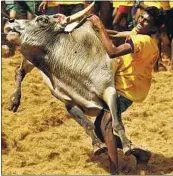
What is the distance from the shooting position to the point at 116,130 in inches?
266

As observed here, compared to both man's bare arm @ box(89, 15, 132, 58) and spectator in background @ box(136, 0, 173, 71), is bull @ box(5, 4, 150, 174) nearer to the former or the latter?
man's bare arm @ box(89, 15, 132, 58)

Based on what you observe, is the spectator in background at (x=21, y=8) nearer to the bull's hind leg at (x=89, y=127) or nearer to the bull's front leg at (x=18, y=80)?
the bull's front leg at (x=18, y=80)

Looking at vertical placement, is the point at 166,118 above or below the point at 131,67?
below

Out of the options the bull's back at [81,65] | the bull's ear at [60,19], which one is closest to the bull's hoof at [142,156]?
the bull's back at [81,65]

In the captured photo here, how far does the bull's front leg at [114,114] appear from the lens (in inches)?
263

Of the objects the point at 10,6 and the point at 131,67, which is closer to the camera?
the point at 131,67

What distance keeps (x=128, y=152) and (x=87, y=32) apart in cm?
126

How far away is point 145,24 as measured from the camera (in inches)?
274

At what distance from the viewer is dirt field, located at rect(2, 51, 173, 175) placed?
731 centimetres

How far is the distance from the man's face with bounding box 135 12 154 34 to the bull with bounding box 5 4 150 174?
414 millimetres

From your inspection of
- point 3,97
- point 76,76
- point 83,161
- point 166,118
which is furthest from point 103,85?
point 3,97

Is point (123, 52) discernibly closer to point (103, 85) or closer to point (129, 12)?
point (103, 85)

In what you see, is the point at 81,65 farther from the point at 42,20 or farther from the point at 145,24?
the point at 145,24

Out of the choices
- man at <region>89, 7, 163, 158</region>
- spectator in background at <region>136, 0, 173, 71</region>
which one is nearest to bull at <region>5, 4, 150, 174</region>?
man at <region>89, 7, 163, 158</region>
